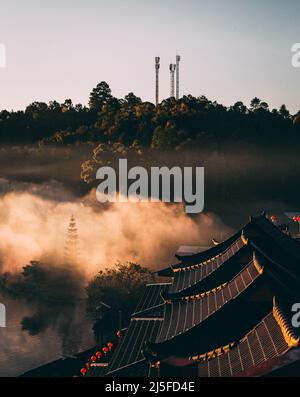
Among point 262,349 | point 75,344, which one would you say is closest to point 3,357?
point 75,344

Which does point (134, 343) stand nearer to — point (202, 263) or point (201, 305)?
point (201, 305)

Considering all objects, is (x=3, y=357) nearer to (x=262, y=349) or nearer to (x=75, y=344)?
(x=75, y=344)

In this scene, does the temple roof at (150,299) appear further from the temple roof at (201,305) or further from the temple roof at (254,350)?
the temple roof at (254,350)

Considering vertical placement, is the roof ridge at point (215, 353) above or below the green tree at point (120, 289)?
above

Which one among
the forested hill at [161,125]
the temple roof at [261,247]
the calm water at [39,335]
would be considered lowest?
the calm water at [39,335]

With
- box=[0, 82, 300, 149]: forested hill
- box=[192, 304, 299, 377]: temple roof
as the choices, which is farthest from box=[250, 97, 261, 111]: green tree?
box=[192, 304, 299, 377]: temple roof

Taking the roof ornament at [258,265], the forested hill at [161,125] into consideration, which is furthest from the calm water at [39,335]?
the forested hill at [161,125]

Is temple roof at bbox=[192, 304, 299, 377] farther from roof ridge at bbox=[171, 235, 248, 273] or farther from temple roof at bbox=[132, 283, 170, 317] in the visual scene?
roof ridge at bbox=[171, 235, 248, 273]
